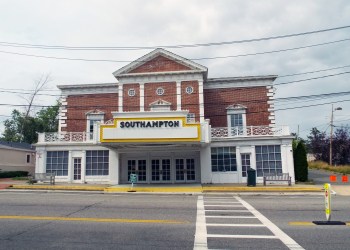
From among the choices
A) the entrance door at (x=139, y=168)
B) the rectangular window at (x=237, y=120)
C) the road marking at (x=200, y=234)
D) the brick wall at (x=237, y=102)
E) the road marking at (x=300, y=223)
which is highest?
the brick wall at (x=237, y=102)

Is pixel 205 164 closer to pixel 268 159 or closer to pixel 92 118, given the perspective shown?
pixel 268 159

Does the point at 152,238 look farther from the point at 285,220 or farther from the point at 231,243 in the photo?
the point at 285,220

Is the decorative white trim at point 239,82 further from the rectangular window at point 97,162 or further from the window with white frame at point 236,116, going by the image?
the rectangular window at point 97,162

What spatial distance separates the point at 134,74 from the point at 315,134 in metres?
41.1

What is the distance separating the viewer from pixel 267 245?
22.7 ft

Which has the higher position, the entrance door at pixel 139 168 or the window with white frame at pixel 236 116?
the window with white frame at pixel 236 116

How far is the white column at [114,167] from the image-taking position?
2528cm

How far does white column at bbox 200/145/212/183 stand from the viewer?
25.0 meters

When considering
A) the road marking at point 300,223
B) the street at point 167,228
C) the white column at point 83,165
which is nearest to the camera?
the street at point 167,228

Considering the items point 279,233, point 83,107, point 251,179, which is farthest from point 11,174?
point 279,233

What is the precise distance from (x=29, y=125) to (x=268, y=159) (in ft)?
142

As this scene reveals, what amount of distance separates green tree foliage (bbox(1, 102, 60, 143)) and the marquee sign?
33.0 m

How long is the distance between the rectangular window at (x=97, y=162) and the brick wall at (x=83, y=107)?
363cm

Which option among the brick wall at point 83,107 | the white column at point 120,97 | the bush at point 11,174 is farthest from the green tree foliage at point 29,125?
the white column at point 120,97
